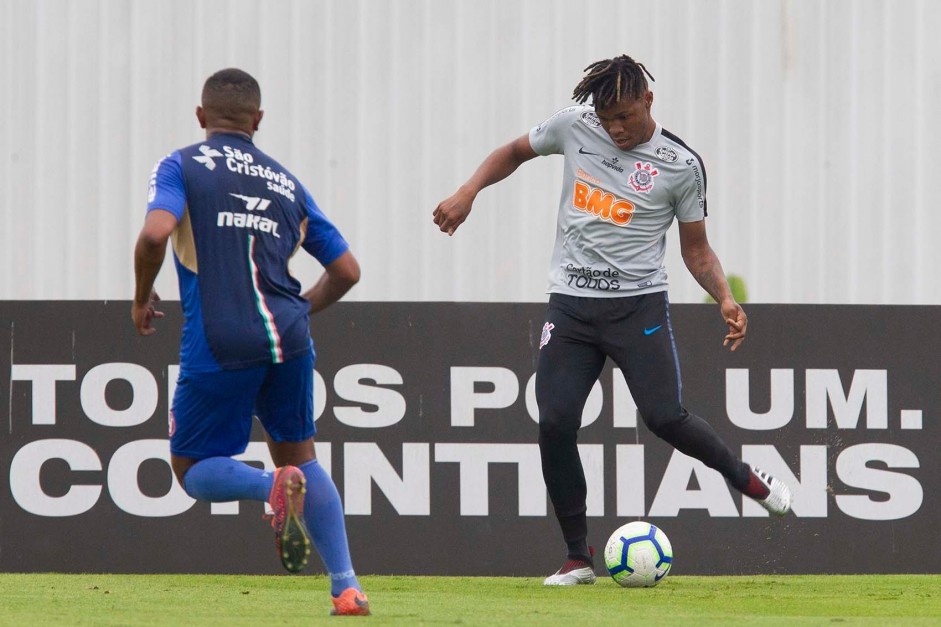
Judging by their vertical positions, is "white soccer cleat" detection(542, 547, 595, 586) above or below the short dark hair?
below

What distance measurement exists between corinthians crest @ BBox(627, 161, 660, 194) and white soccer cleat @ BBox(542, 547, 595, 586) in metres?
1.49

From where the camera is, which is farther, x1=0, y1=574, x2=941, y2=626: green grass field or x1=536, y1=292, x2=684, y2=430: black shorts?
x1=536, y1=292, x2=684, y2=430: black shorts

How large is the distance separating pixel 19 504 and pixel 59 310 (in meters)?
0.96

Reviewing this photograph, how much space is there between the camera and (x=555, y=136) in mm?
5395

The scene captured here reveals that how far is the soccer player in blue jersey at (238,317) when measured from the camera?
3.67 meters

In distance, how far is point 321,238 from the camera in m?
A: 3.96

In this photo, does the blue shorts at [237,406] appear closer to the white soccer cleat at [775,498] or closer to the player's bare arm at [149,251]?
the player's bare arm at [149,251]

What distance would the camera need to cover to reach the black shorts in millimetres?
5164

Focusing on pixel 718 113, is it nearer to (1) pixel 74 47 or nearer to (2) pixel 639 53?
(2) pixel 639 53

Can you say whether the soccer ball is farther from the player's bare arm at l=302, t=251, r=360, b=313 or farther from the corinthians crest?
the player's bare arm at l=302, t=251, r=360, b=313

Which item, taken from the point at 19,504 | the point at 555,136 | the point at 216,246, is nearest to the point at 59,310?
the point at 19,504

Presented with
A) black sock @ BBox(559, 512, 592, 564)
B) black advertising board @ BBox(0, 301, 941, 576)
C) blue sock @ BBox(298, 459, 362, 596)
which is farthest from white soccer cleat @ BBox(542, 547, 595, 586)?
blue sock @ BBox(298, 459, 362, 596)

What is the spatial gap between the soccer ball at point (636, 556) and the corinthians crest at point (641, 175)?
1409mm

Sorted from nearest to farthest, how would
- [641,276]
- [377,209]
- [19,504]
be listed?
[641,276]
[19,504]
[377,209]
